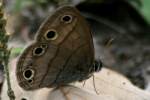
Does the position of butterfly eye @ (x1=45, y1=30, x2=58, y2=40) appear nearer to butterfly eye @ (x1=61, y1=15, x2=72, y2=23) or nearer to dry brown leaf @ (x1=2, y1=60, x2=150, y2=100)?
butterfly eye @ (x1=61, y1=15, x2=72, y2=23)

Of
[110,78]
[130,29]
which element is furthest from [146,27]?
[110,78]

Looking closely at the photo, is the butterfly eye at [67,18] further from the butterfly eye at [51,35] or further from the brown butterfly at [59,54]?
the butterfly eye at [51,35]

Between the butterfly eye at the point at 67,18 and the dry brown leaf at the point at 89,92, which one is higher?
the butterfly eye at the point at 67,18

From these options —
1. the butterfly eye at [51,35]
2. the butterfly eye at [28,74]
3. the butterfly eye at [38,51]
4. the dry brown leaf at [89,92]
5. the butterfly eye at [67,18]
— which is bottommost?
the dry brown leaf at [89,92]

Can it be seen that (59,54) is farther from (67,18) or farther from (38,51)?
(67,18)

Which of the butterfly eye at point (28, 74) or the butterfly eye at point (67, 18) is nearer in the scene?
the butterfly eye at point (67, 18)

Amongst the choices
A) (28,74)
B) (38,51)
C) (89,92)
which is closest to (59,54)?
(38,51)

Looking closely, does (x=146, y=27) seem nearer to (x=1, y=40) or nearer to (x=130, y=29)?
(x=130, y=29)

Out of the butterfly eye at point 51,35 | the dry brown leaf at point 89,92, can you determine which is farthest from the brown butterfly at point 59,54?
the dry brown leaf at point 89,92
